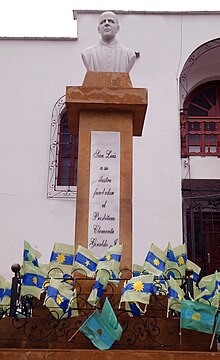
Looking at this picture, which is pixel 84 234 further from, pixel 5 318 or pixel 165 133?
pixel 165 133

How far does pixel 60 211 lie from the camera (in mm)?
9297

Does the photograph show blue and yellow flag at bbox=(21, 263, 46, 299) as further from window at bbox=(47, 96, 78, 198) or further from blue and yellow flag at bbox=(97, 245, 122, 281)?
window at bbox=(47, 96, 78, 198)

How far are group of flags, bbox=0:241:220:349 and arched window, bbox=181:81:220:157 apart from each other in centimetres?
532

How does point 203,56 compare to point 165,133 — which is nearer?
point 165,133

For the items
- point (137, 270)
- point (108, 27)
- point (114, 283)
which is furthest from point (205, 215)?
point (114, 283)

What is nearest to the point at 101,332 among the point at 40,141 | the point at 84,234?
the point at 84,234

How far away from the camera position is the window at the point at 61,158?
948cm

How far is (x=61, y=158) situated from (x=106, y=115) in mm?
4259

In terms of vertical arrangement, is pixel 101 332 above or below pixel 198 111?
below

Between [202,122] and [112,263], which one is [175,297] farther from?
[202,122]

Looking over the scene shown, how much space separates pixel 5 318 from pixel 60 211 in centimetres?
498

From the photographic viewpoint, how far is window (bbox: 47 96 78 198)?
31.1ft

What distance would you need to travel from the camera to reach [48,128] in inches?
389

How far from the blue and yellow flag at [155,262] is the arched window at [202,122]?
5.31 meters
